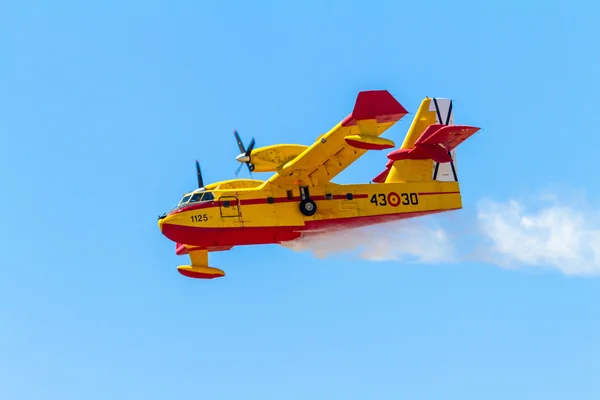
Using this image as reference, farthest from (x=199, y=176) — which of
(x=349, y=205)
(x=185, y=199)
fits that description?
(x=349, y=205)

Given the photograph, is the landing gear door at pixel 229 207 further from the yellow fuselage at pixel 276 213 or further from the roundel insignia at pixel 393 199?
the roundel insignia at pixel 393 199

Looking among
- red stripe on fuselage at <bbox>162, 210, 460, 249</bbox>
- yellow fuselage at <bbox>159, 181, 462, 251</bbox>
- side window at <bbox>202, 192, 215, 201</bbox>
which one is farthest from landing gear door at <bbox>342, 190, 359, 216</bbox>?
side window at <bbox>202, 192, 215, 201</bbox>

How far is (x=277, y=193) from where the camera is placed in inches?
1425

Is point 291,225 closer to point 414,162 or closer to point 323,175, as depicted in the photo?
point 323,175

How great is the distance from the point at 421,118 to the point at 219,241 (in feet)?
27.9

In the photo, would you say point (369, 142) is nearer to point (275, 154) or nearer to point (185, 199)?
point (275, 154)

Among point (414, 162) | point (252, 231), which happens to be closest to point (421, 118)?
point (414, 162)

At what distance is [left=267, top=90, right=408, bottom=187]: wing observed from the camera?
32375 mm

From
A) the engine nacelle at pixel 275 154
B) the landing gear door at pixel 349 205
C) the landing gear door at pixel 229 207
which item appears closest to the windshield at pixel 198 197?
the landing gear door at pixel 229 207

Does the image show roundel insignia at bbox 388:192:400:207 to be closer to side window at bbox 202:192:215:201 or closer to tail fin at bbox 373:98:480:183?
tail fin at bbox 373:98:480:183

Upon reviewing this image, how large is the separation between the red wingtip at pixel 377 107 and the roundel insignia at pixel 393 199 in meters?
4.42

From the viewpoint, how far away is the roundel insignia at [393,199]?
36656mm

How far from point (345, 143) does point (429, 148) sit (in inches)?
128

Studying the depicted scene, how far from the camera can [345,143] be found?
112ft
